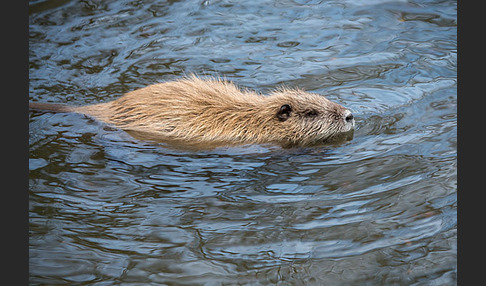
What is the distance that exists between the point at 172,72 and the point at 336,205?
3219mm

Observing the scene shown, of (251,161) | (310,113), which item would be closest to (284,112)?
(310,113)

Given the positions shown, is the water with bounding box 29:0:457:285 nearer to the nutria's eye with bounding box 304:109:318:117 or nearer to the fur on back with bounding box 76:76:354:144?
the fur on back with bounding box 76:76:354:144

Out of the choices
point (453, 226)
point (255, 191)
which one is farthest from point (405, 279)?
point (255, 191)

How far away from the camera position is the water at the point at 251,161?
3.42 metres

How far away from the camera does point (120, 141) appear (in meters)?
5.07

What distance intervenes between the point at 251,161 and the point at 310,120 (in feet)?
2.80

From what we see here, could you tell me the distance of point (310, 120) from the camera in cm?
541

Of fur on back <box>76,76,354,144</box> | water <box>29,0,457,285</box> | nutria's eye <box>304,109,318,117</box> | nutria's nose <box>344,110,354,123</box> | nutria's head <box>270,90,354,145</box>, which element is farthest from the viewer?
nutria's eye <box>304,109,318,117</box>

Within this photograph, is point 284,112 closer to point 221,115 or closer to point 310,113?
point 310,113

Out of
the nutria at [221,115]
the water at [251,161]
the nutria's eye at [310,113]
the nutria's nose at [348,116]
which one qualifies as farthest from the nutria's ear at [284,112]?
the nutria's nose at [348,116]

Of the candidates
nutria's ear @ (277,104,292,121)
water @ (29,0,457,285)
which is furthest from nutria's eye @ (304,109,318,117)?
water @ (29,0,457,285)

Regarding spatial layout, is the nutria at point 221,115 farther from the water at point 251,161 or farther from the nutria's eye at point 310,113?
the water at point 251,161

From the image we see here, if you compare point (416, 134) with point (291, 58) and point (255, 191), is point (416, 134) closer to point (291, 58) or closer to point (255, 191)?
point (255, 191)

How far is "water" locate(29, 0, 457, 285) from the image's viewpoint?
342 centimetres
